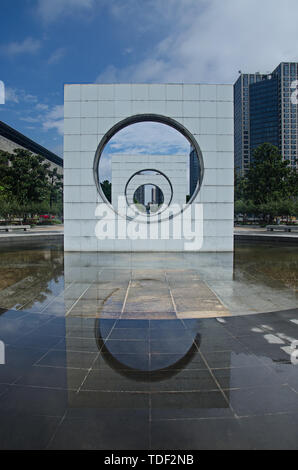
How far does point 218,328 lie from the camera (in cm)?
494

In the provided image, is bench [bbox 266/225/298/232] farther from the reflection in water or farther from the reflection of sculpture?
the reflection in water

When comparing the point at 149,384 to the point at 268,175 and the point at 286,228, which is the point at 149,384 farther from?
the point at 268,175

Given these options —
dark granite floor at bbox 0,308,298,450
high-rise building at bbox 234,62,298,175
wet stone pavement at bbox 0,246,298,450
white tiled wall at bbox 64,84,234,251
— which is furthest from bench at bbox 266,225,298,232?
high-rise building at bbox 234,62,298,175

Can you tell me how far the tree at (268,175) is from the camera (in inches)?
1668

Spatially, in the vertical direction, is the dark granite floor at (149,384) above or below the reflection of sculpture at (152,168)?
below

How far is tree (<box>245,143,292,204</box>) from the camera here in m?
42.4

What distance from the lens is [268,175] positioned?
43.2 m

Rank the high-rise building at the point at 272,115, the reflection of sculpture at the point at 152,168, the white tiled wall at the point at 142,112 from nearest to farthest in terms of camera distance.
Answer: the white tiled wall at the point at 142,112, the reflection of sculpture at the point at 152,168, the high-rise building at the point at 272,115

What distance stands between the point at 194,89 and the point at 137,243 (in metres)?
7.65

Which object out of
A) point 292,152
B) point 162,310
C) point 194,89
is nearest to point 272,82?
point 292,152

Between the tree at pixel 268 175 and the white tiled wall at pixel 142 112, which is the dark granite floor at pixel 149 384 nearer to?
the white tiled wall at pixel 142 112

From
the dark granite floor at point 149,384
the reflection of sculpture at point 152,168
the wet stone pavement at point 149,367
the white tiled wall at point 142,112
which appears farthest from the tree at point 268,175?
the dark granite floor at point 149,384

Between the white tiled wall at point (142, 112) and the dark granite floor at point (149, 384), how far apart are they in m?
9.87
